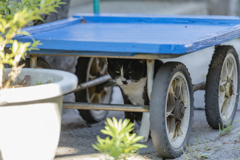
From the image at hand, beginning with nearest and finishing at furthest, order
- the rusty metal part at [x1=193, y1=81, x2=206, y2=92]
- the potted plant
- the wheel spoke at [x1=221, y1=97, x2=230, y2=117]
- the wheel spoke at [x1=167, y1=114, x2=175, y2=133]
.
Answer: the potted plant
the wheel spoke at [x1=167, y1=114, x2=175, y2=133]
the rusty metal part at [x1=193, y1=81, x2=206, y2=92]
the wheel spoke at [x1=221, y1=97, x2=230, y2=117]

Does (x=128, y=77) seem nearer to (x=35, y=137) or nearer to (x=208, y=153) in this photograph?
(x=208, y=153)

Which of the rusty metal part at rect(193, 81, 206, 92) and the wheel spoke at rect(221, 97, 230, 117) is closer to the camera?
the rusty metal part at rect(193, 81, 206, 92)

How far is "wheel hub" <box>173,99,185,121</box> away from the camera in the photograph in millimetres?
2084

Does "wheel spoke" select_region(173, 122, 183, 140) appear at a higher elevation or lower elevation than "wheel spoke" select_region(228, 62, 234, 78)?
lower

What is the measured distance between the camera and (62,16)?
326cm

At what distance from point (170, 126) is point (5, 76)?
0.96 metres

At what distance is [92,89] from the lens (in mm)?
3055

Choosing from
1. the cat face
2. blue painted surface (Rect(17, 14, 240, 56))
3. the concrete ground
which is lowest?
the concrete ground

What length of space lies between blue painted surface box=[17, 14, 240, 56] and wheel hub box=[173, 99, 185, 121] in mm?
361

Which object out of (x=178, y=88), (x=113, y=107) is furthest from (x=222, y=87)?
(x=113, y=107)

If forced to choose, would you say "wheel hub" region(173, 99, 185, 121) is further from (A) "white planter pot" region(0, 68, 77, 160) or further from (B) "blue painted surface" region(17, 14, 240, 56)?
(A) "white planter pot" region(0, 68, 77, 160)

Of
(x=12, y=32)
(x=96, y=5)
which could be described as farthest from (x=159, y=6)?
(x=12, y=32)

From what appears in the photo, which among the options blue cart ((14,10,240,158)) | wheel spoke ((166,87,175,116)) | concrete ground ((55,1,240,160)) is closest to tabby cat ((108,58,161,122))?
blue cart ((14,10,240,158))

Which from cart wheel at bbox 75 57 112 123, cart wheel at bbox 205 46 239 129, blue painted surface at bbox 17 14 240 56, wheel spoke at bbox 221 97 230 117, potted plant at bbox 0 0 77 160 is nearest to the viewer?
potted plant at bbox 0 0 77 160
